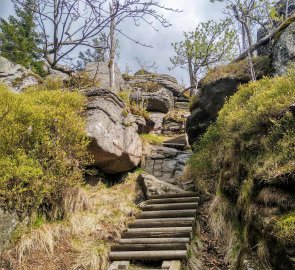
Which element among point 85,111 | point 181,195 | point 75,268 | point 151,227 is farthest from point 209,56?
point 75,268

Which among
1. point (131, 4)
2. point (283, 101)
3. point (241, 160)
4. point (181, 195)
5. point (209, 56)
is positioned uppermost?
point (209, 56)

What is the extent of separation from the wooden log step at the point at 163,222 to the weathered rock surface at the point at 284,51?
4.64 metres

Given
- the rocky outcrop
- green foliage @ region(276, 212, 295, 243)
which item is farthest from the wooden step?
the rocky outcrop

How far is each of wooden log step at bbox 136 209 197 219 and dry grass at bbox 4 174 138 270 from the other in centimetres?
33

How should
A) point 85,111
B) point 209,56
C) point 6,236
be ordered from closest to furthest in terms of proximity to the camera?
point 6,236
point 85,111
point 209,56

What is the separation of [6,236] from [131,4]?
453 centimetres

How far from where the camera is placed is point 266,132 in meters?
6.08

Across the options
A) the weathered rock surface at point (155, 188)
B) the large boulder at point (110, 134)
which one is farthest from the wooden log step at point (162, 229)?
the large boulder at point (110, 134)

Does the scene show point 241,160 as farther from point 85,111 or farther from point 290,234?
point 85,111

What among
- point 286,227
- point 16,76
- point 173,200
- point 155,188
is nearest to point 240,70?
point 155,188

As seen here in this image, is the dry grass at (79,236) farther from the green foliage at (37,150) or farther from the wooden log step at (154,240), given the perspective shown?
the green foliage at (37,150)

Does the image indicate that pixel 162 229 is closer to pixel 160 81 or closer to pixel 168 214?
pixel 168 214

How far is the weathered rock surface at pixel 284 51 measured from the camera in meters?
8.62

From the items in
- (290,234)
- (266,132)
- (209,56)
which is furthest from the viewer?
(209,56)
